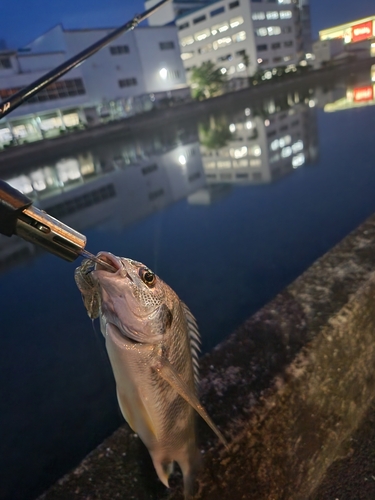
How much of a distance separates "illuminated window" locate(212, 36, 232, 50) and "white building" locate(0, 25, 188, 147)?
24976 millimetres

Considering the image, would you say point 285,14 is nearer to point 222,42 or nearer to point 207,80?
point 222,42

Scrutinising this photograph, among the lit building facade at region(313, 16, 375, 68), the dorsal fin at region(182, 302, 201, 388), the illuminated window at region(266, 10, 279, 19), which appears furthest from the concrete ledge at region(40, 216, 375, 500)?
the illuminated window at region(266, 10, 279, 19)

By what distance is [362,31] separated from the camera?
3263 inches

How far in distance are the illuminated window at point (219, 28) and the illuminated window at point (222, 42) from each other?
1.44m

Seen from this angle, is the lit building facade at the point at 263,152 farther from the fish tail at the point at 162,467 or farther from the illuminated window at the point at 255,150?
the fish tail at the point at 162,467

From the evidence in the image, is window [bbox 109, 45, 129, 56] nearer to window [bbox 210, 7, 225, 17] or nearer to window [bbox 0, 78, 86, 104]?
window [bbox 0, 78, 86, 104]

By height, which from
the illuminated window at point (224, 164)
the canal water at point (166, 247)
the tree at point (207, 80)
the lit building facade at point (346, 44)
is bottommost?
the canal water at point (166, 247)

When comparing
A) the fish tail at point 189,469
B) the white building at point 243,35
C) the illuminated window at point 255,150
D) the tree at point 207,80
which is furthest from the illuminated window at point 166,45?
the fish tail at point 189,469

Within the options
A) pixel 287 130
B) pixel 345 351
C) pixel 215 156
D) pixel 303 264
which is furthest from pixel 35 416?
pixel 287 130

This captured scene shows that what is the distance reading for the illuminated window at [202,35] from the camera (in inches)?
2579

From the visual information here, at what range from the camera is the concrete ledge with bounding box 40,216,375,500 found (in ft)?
4.48

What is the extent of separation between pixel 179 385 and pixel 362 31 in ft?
354

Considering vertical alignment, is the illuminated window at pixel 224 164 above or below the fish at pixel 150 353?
below

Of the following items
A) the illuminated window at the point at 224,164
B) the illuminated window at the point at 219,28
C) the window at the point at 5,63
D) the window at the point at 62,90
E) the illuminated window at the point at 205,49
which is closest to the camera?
the illuminated window at the point at 224,164
